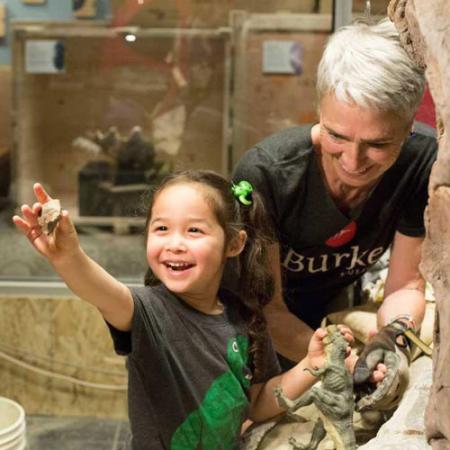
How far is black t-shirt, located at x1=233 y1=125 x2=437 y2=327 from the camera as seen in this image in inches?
75.0

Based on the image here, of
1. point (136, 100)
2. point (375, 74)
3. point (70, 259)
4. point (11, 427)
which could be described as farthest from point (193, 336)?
point (136, 100)

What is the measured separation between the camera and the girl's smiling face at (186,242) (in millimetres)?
1611

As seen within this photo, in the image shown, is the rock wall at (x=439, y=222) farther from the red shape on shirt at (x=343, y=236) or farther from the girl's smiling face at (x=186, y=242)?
the red shape on shirt at (x=343, y=236)

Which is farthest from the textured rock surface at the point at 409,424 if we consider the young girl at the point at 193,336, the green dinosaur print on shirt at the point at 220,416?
the green dinosaur print on shirt at the point at 220,416

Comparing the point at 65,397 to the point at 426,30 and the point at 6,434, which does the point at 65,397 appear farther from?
the point at 426,30

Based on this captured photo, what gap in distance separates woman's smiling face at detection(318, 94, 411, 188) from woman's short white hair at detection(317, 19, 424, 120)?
2 cm

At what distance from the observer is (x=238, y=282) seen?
71.8 inches

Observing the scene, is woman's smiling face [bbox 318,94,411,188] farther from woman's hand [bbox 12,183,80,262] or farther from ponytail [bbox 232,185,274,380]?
woman's hand [bbox 12,183,80,262]

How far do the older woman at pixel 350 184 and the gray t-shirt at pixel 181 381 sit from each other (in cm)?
27

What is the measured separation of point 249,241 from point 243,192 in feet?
0.36

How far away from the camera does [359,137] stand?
5.47ft

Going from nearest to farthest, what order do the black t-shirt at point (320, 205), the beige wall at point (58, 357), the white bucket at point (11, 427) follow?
1. the black t-shirt at point (320, 205)
2. the white bucket at point (11, 427)
3. the beige wall at point (58, 357)

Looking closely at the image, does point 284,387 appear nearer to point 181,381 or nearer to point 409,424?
point 181,381

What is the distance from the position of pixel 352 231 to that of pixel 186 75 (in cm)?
157
